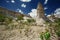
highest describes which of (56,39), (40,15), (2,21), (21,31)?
(40,15)

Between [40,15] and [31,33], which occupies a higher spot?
[40,15]

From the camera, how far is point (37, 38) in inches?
311

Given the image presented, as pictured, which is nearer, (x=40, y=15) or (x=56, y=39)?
(x=56, y=39)

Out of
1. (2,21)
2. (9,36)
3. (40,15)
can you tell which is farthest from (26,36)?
(40,15)

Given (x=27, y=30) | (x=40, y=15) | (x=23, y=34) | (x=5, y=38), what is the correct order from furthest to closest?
(x=40, y=15), (x=27, y=30), (x=23, y=34), (x=5, y=38)

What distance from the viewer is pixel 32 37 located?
8148 millimetres

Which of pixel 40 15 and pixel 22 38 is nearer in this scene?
pixel 22 38

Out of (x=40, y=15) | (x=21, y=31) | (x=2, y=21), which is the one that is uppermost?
(x=40, y=15)

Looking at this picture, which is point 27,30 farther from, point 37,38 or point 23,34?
point 37,38

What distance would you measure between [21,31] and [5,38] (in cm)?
152

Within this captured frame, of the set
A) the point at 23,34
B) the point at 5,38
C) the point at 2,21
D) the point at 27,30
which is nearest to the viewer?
the point at 5,38

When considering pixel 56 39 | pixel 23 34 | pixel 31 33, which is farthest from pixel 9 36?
pixel 56 39

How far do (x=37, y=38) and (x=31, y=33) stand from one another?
3.54 ft

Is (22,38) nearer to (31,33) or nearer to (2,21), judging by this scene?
(31,33)
